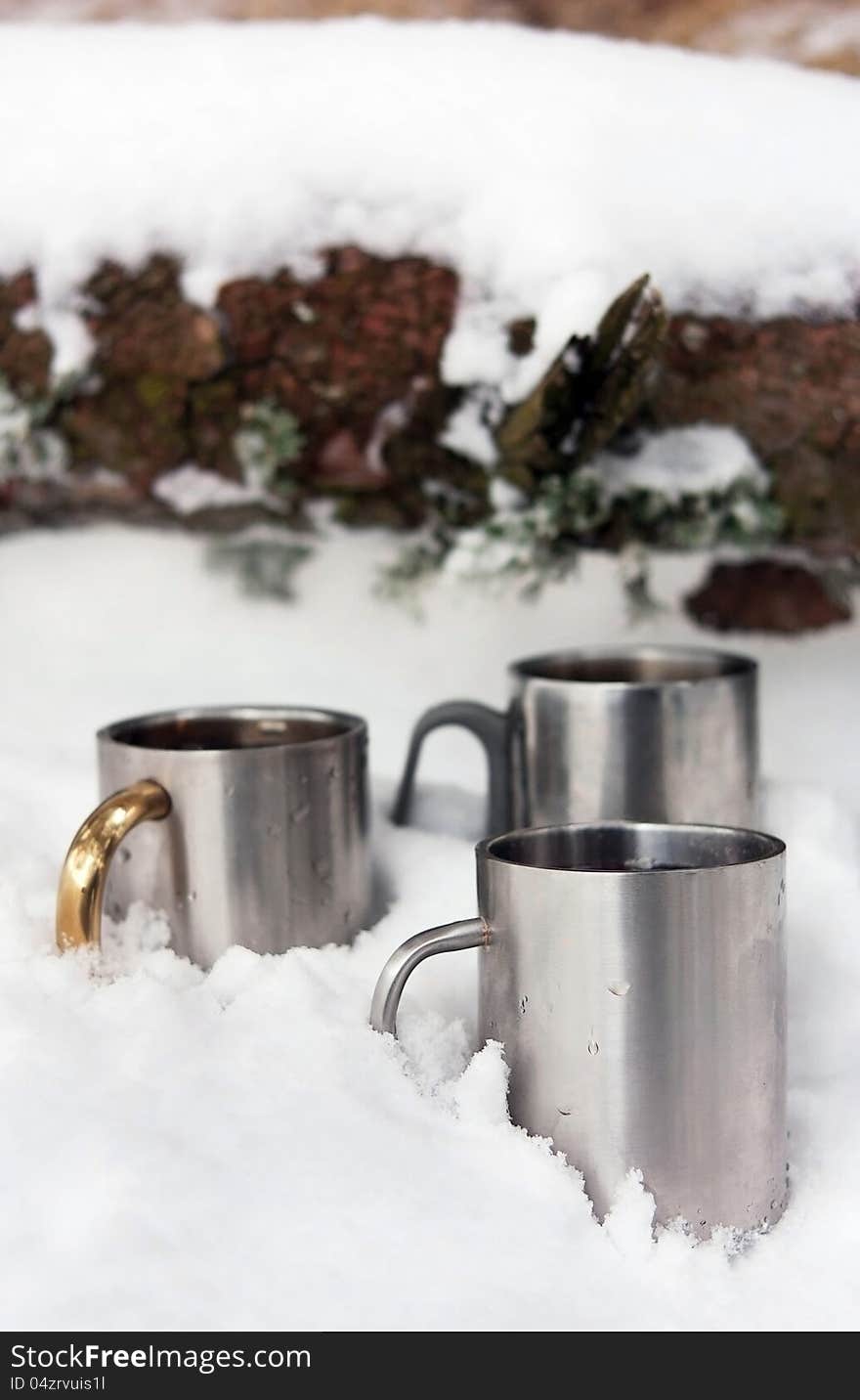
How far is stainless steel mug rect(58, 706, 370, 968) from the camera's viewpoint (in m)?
0.78

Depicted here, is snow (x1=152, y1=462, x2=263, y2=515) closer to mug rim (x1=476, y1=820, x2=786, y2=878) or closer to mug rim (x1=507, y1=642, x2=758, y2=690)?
mug rim (x1=507, y1=642, x2=758, y2=690)

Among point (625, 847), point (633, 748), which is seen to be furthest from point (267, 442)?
point (625, 847)

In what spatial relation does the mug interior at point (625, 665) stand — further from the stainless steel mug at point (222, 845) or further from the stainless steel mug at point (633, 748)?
the stainless steel mug at point (222, 845)

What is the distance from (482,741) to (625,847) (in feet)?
0.93

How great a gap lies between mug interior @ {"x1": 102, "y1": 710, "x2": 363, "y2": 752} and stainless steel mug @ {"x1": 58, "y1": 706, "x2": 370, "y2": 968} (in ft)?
0.20

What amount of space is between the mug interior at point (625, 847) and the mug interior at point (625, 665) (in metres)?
0.33

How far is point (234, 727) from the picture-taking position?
93 centimetres

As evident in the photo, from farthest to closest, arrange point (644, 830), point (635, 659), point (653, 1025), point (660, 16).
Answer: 1. point (660, 16)
2. point (635, 659)
3. point (644, 830)
4. point (653, 1025)

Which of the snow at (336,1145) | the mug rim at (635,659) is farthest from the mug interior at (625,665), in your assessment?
the snow at (336,1145)

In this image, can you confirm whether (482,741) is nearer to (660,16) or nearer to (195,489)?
(195,489)

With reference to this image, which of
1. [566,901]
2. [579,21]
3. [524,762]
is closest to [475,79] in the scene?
[579,21]

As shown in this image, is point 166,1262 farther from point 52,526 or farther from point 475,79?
point 475,79

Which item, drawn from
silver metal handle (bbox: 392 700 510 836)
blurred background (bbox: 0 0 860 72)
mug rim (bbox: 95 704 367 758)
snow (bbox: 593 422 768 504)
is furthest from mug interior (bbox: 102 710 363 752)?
blurred background (bbox: 0 0 860 72)
